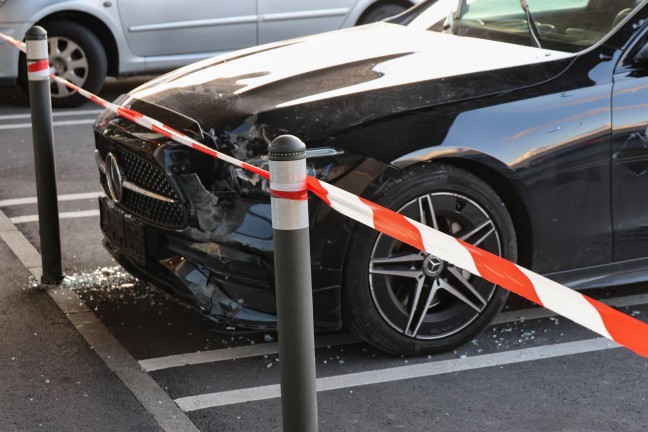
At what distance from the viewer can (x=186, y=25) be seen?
9.68m

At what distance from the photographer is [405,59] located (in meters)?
4.59

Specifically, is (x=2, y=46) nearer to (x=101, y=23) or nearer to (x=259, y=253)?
(x=101, y=23)

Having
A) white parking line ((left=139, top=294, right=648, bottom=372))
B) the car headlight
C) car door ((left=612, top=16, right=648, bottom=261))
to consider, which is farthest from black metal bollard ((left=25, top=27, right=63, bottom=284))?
car door ((left=612, top=16, right=648, bottom=261))

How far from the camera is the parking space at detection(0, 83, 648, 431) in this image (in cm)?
384

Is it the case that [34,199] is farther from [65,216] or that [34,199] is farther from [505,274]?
[505,274]

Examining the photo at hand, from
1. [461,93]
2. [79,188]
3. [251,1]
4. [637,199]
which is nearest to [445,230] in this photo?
[461,93]

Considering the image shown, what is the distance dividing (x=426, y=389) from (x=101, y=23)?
641 centimetres

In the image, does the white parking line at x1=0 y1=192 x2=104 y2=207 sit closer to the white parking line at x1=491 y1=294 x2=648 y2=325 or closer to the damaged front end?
the damaged front end

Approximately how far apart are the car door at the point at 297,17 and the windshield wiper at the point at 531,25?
5.20 meters

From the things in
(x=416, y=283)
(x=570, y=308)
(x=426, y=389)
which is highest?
(x=570, y=308)

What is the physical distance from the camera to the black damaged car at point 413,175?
407 centimetres

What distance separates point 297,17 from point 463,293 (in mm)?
6208

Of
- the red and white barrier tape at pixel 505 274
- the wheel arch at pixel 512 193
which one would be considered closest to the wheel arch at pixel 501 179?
the wheel arch at pixel 512 193

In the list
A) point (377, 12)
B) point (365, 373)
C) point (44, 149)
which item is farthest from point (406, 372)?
point (377, 12)
